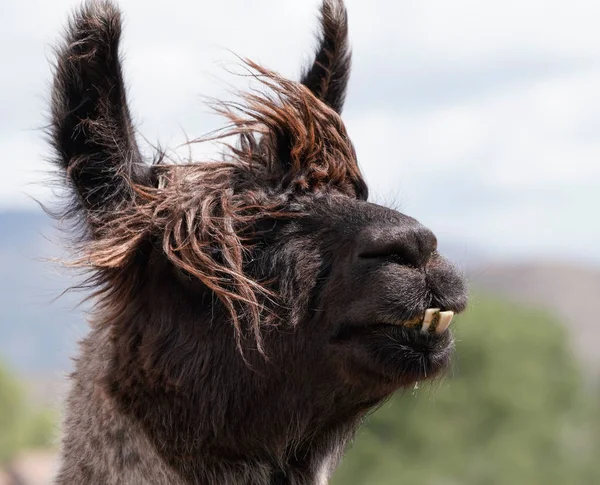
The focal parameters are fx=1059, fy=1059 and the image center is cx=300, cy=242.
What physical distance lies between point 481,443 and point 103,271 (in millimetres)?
36522

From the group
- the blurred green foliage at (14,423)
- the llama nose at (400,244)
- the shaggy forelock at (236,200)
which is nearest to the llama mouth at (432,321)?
the llama nose at (400,244)

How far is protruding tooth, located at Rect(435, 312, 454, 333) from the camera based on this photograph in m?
3.95

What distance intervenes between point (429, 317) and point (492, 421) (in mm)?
37007

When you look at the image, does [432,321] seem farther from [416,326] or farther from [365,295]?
[365,295]

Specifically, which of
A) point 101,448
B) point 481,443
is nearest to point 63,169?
point 101,448

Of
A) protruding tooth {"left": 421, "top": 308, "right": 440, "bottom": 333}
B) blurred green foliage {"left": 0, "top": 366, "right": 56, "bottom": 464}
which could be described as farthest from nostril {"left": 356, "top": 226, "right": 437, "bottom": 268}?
blurred green foliage {"left": 0, "top": 366, "right": 56, "bottom": 464}

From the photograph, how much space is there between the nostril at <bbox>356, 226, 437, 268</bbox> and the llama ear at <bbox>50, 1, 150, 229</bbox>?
1114 millimetres

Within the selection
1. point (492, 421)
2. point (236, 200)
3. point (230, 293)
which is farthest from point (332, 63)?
point (492, 421)

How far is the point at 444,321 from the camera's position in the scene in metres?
3.97

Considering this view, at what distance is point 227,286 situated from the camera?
4250 mm

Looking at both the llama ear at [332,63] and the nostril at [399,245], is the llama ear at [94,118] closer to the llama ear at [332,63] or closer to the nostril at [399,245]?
the nostril at [399,245]

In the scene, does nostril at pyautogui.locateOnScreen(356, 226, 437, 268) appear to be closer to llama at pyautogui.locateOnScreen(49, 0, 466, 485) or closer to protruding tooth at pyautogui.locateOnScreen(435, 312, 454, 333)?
llama at pyautogui.locateOnScreen(49, 0, 466, 485)

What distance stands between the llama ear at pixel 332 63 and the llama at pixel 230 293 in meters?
0.80

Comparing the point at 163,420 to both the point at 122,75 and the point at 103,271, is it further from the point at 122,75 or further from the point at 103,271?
the point at 122,75
